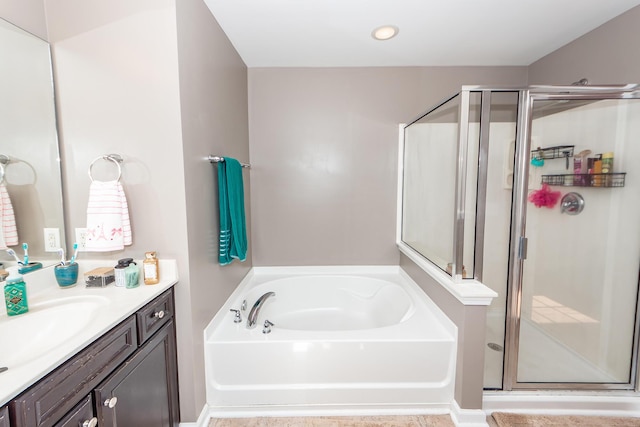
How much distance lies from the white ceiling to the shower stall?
1.92 feet

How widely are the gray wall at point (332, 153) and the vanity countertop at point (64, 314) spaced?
1410mm

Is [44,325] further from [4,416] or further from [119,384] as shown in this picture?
[4,416]

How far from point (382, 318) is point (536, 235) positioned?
1.34 metres

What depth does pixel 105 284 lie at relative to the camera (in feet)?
4.39

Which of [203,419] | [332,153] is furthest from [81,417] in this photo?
[332,153]

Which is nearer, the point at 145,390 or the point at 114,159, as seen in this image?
the point at 145,390

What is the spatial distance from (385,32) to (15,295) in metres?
2.51

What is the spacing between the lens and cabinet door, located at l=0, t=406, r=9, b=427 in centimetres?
68

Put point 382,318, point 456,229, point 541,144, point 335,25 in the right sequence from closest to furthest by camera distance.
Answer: point 456,229 < point 541,144 < point 335,25 < point 382,318

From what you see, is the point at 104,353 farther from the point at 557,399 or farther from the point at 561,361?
the point at 561,361

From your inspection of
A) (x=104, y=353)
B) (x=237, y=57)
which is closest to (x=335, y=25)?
(x=237, y=57)

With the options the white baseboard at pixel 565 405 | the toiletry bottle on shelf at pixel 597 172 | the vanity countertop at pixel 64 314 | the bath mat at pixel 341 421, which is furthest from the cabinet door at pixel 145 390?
the toiletry bottle on shelf at pixel 597 172

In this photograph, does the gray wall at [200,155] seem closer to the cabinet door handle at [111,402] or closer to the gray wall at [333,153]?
the cabinet door handle at [111,402]

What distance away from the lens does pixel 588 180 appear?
188 centimetres
